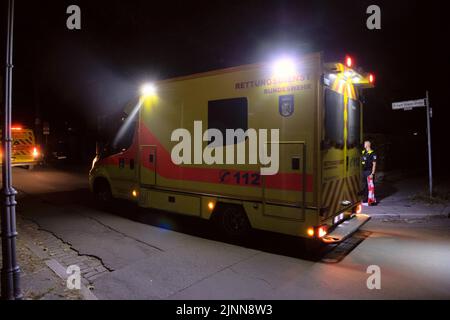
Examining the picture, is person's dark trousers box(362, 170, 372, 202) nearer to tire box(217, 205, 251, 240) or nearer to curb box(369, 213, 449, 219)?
curb box(369, 213, 449, 219)

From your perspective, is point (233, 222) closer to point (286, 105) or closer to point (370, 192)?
point (286, 105)

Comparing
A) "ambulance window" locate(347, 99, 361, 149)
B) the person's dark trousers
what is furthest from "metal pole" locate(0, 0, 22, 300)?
the person's dark trousers

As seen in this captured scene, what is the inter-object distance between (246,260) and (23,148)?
18.8m

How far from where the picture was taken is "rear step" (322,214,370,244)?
5425mm

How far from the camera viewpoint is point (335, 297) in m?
4.11

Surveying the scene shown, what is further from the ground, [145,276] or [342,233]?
[342,233]

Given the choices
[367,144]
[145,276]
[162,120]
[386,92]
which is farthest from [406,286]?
[386,92]

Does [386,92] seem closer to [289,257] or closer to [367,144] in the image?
[367,144]

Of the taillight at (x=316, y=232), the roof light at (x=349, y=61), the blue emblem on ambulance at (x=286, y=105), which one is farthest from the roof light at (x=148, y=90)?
the taillight at (x=316, y=232)

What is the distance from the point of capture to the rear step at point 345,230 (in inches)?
214

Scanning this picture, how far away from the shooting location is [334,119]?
571cm

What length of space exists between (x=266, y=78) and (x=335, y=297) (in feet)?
11.1

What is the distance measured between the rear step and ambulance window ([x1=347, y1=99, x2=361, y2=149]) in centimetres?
138
